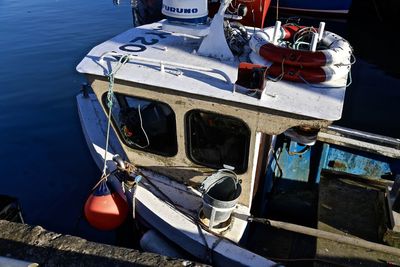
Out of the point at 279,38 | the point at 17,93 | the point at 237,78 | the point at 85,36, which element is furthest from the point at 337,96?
the point at 85,36

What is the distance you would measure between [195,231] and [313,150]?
2.55 meters

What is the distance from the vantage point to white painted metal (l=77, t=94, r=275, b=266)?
3607 millimetres

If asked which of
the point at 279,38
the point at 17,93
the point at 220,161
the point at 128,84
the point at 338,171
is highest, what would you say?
the point at 279,38

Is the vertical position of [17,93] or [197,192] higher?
[197,192]

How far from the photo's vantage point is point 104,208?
412 cm

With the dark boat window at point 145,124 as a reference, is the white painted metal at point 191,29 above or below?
above

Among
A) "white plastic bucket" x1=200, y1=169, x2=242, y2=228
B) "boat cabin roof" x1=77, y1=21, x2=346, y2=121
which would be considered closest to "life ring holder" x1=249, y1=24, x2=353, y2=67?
"boat cabin roof" x1=77, y1=21, x2=346, y2=121

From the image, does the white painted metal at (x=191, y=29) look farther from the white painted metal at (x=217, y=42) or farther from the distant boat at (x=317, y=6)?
the distant boat at (x=317, y=6)

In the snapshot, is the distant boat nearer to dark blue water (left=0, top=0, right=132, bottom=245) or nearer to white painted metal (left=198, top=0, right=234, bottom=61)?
dark blue water (left=0, top=0, right=132, bottom=245)

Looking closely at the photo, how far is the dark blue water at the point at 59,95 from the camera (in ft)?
22.7

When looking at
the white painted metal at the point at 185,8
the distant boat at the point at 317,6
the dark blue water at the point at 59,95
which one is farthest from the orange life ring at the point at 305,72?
the distant boat at the point at 317,6

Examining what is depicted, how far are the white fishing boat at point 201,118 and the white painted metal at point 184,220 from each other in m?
0.01

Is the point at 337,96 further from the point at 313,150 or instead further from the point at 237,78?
the point at 313,150

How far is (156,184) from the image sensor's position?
14.3 ft
